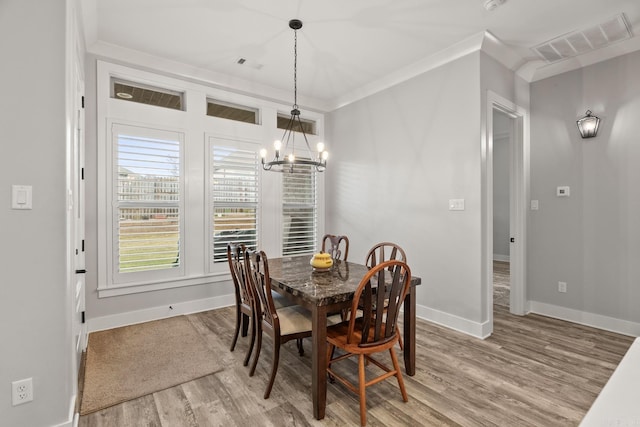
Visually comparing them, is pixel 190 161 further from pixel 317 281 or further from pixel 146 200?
pixel 317 281

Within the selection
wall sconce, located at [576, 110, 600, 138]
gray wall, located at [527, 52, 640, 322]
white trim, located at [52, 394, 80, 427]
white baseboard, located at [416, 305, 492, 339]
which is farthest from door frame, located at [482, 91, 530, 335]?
white trim, located at [52, 394, 80, 427]

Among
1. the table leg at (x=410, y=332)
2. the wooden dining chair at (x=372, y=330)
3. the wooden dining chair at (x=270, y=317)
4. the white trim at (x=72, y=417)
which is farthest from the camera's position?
the table leg at (x=410, y=332)

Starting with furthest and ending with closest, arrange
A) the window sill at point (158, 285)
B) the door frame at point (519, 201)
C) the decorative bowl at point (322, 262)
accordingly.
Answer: the door frame at point (519, 201), the window sill at point (158, 285), the decorative bowl at point (322, 262)

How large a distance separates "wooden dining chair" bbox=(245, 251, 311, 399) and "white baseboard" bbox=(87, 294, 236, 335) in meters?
1.83

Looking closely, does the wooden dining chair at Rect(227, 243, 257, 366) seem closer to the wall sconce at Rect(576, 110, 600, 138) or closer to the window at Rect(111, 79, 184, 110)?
the window at Rect(111, 79, 184, 110)

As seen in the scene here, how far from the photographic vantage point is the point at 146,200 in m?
3.58

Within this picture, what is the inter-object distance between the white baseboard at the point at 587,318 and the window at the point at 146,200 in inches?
176

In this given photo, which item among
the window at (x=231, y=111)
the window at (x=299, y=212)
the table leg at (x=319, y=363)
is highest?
the window at (x=231, y=111)

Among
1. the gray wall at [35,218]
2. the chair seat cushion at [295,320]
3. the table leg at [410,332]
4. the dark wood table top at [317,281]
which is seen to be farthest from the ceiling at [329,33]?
the chair seat cushion at [295,320]

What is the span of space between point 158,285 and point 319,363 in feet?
8.49

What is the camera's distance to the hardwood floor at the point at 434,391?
1.93 meters

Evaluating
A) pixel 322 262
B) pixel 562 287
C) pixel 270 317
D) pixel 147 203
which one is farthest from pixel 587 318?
pixel 147 203

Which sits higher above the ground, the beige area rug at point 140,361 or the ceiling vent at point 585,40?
the ceiling vent at point 585,40

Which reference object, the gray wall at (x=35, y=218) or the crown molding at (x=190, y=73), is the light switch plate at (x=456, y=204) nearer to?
the crown molding at (x=190, y=73)
